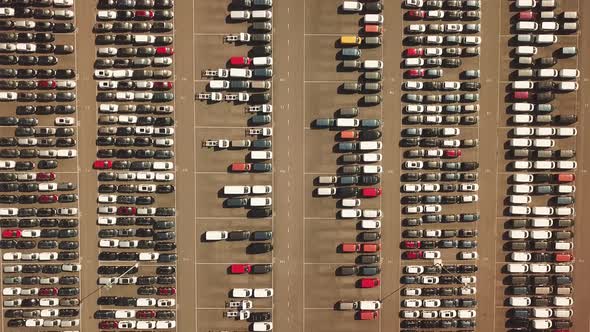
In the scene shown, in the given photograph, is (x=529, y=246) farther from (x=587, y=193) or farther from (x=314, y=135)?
(x=314, y=135)

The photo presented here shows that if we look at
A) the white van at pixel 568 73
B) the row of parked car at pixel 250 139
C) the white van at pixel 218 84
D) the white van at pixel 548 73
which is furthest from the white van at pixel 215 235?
the white van at pixel 568 73

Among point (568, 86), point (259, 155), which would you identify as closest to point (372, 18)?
point (259, 155)

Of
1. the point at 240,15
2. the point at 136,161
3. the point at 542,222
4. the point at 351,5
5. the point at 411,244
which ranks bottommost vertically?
the point at 411,244

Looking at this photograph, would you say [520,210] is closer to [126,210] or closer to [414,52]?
[414,52]

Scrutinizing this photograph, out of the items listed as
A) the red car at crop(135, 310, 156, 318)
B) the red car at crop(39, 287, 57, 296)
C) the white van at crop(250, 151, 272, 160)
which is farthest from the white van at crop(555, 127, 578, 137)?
the red car at crop(39, 287, 57, 296)

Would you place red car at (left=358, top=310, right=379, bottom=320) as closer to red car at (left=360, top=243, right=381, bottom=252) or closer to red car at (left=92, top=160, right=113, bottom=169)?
red car at (left=360, top=243, right=381, bottom=252)

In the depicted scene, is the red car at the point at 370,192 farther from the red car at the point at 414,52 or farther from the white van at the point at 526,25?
the white van at the point at 526,25
